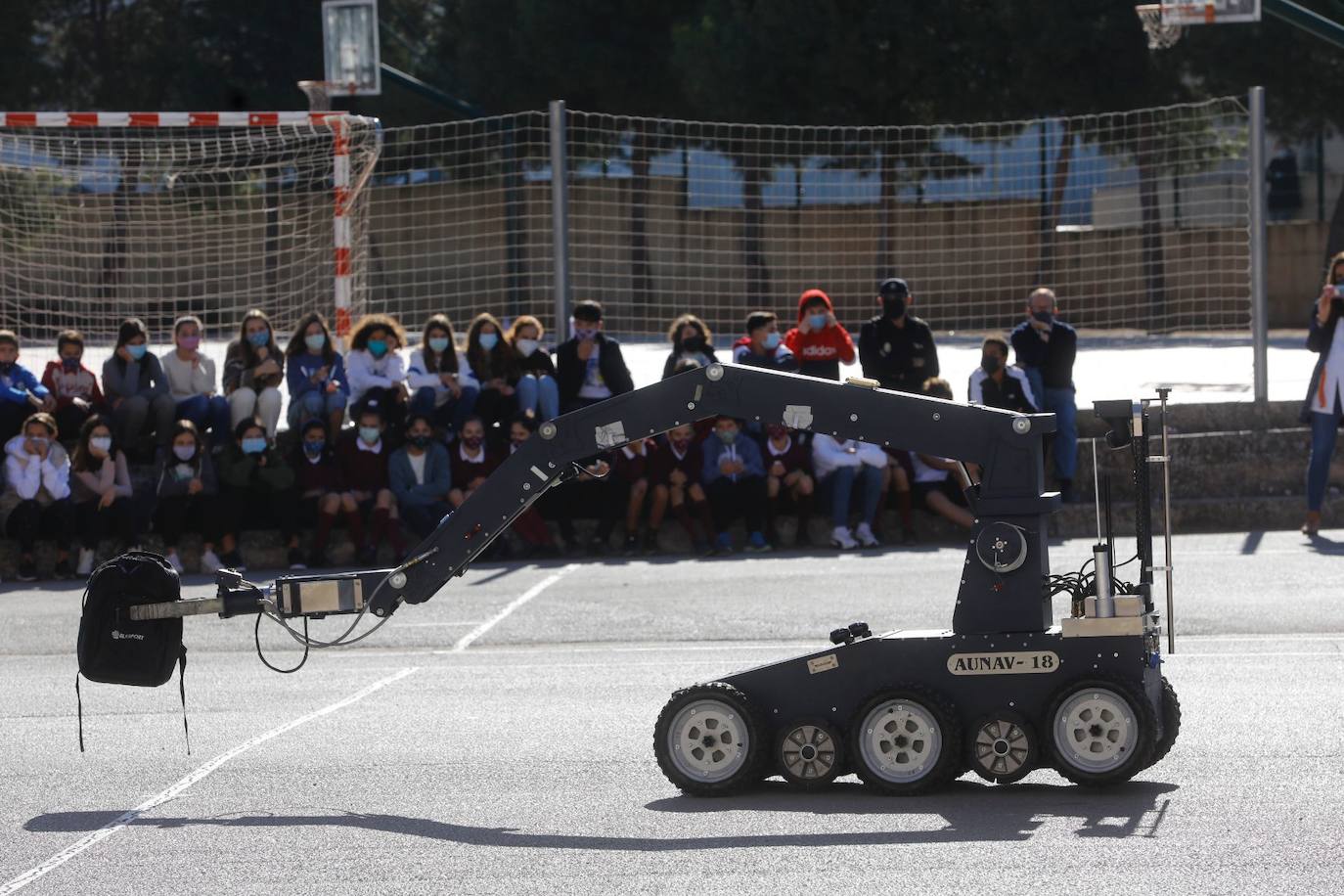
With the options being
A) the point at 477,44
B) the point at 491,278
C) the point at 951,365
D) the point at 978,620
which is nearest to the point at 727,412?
the point at 978,620

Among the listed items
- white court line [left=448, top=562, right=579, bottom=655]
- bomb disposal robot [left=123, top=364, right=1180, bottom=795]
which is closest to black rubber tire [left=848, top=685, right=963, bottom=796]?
bomb disposal robot [left=123, top=364, right=1180, bottom=795]

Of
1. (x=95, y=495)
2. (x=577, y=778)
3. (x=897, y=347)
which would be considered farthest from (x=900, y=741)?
(x=95, y=495)

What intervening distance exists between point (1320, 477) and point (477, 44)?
2407 cm

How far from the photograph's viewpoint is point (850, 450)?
1652cm

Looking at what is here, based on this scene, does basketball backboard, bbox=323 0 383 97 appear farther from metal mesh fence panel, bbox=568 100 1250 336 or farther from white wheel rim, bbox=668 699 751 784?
white wheel rim, bbox=668 699 751 784

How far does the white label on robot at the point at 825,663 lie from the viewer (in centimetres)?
807

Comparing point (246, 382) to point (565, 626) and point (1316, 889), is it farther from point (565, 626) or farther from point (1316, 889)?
point (1316, 889)

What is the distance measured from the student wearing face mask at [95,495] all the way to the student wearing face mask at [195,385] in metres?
0.89

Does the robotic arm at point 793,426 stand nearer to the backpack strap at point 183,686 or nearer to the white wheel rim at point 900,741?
the backpack strap at point 183,686

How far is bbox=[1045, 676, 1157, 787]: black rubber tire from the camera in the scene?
25.2ft

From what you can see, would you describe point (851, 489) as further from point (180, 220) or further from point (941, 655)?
point (180, 220)

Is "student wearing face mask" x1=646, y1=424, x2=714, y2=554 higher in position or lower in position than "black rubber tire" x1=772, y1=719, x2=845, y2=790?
higher

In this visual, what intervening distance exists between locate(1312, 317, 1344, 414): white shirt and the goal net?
858 cm

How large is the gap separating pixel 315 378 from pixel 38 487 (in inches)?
95.5
